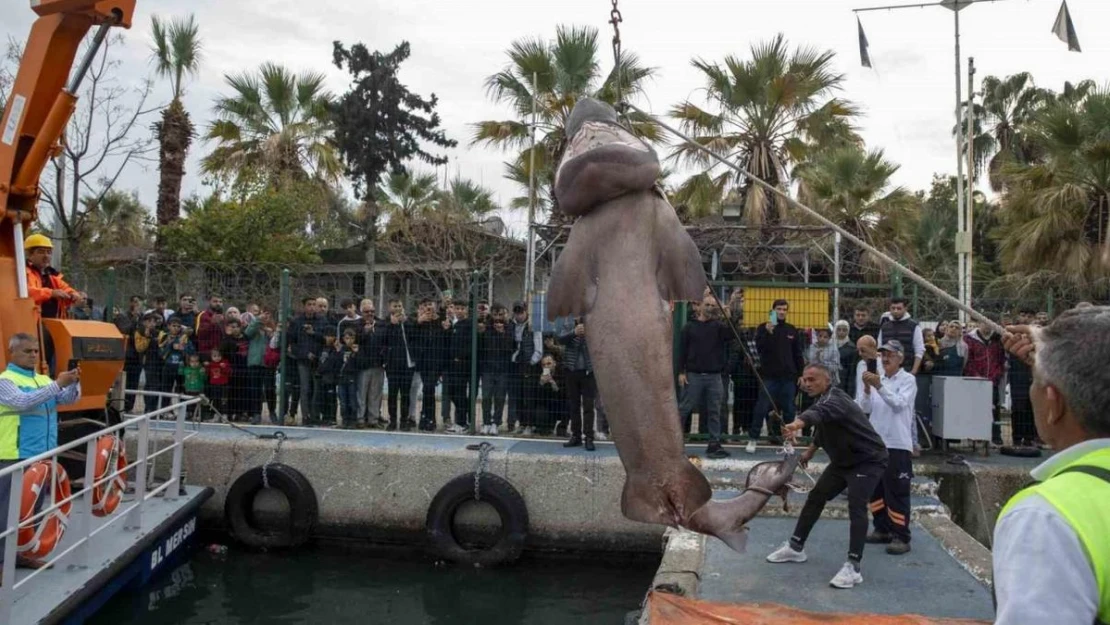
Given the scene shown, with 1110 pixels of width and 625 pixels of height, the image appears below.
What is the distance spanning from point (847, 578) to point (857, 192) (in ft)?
59.5

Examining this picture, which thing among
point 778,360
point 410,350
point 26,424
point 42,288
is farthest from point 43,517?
point 778,360

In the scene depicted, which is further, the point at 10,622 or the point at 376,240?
the point at 376,240

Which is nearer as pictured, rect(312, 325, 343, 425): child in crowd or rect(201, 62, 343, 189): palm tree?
rect(312, 325, 343, 425): child in crowd

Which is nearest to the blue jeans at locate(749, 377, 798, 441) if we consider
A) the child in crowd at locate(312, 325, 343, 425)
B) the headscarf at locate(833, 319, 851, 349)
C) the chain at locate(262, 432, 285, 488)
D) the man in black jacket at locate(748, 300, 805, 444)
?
the man in black jacket at locate(748, 300, 805, 444)

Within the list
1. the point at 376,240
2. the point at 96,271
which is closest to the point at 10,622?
the point at 96,271

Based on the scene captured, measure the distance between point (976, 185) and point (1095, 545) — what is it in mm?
34383

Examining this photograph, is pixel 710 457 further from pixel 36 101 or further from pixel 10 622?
pixel 36 101

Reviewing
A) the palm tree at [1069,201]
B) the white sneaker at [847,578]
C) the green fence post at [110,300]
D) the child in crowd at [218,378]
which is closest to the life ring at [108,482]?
the child in crowd at [218,378]


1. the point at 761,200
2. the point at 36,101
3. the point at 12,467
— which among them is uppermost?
the point at 761,200

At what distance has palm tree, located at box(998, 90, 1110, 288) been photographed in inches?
600

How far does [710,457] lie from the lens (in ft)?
30.3

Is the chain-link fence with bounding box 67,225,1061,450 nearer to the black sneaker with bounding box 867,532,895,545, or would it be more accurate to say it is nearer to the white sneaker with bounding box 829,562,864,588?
the black sneaker with bounding box 867,532,895,545

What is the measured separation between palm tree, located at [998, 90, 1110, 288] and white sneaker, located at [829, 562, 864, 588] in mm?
10769

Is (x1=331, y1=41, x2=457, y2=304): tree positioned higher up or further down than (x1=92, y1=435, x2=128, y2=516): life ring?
higher up
